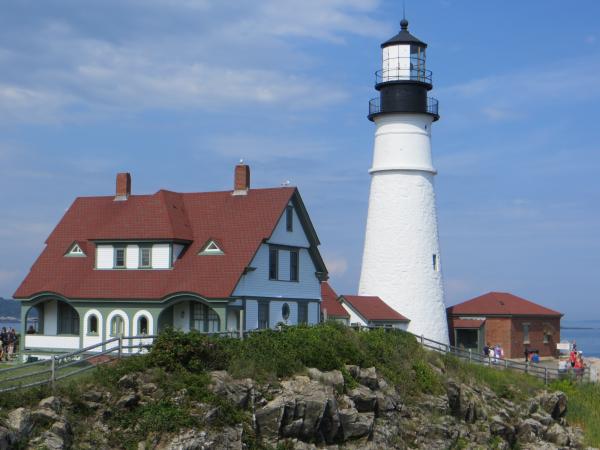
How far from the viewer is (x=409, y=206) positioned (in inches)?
1650

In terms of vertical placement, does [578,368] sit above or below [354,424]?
above

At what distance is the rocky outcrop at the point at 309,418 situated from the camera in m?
19.4

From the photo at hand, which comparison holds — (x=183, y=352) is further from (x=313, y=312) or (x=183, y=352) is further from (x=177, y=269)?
(x=313, y=312)

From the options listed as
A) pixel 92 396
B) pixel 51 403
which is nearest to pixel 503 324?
pixel 92 396

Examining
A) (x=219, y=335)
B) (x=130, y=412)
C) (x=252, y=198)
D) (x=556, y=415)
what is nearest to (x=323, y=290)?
(x=252, y=198)

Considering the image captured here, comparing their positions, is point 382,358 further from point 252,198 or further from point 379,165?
point 379,165

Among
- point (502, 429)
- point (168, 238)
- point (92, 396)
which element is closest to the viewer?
point (92, 396)

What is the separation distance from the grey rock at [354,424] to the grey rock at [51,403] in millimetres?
8181

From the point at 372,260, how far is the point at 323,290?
8.89ft

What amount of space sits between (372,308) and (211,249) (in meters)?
9.80

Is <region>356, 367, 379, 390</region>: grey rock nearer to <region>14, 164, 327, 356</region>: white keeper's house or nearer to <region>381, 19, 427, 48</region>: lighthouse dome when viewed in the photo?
<region>14, 164, 327, 356</region>: white keeper's house

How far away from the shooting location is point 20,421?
18.0m

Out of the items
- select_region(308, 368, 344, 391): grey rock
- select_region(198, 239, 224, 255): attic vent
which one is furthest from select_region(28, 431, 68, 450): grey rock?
select_region(198, 239, 224, 255): attic vent

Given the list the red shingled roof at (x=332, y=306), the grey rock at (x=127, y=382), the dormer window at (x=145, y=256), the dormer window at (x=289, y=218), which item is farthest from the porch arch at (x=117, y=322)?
the grey rock at (x=127, y=382)
